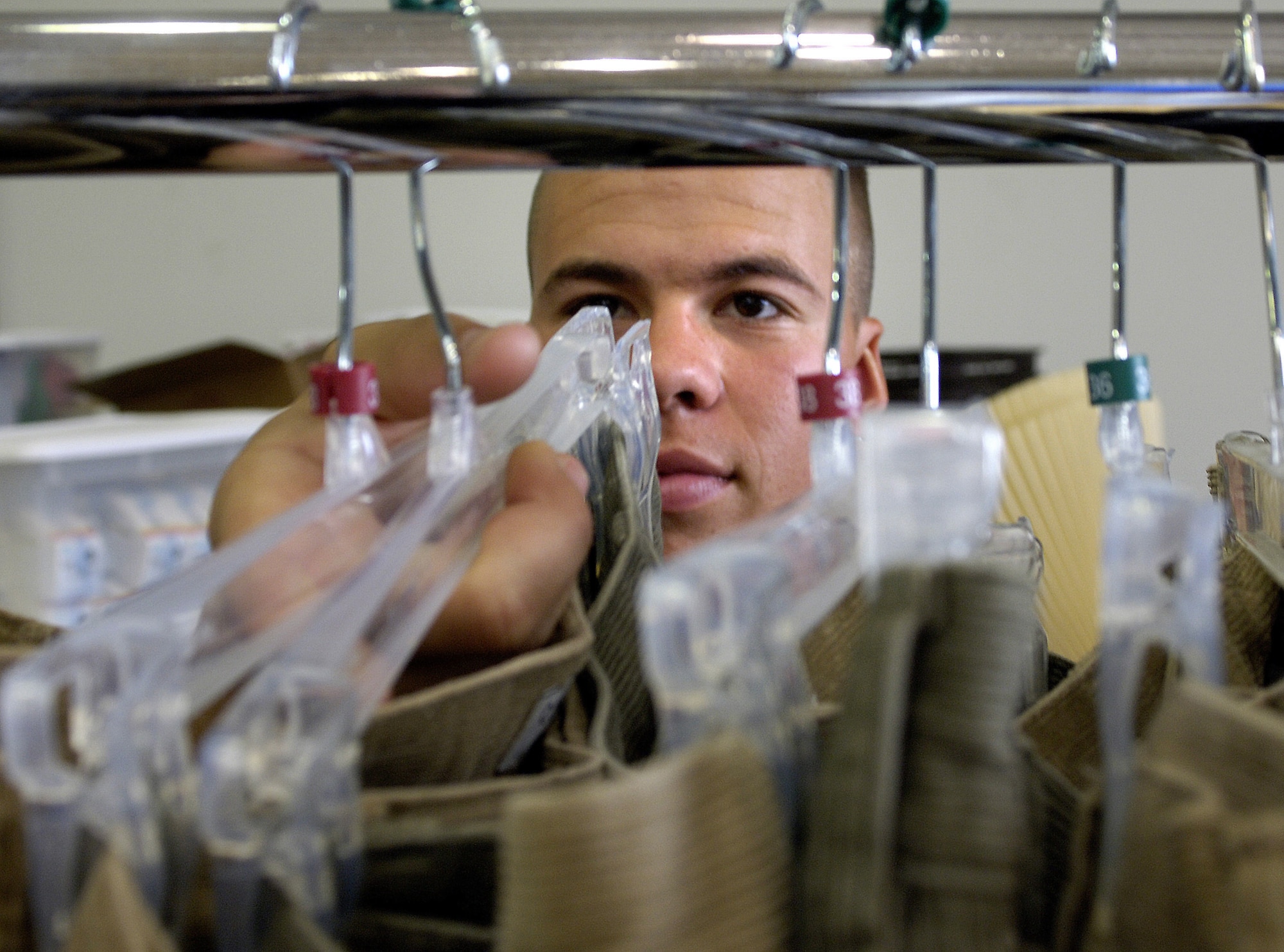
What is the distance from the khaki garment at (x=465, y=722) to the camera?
0.29 m

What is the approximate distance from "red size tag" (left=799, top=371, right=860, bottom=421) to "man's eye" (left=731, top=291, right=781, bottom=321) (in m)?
0.43

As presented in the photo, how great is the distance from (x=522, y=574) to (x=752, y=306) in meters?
0.51

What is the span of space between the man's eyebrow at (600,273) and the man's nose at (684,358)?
3cm

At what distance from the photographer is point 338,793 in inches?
9.6

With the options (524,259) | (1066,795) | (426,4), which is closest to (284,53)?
(426,4)

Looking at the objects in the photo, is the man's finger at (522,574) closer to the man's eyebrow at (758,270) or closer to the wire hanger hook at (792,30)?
the wire hanger hook at (792,30)

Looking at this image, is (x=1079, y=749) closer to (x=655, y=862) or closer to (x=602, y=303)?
(x=655, y=862)

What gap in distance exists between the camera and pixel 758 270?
0.78 meters

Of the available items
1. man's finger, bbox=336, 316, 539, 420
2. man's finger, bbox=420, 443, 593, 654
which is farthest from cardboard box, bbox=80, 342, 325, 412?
man's finger, bbox=420, 443, 593, 654

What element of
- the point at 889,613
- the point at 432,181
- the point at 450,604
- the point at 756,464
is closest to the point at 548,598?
the point at 450,604

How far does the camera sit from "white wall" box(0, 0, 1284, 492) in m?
2.04

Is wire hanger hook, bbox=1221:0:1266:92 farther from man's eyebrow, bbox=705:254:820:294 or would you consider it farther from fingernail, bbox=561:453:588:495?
man's eyebrow, bbox=705:254:820:294

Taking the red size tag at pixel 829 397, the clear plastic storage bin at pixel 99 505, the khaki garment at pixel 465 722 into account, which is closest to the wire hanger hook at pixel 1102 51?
the red size tag at pixel 829 397

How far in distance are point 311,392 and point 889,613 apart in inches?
8.3
